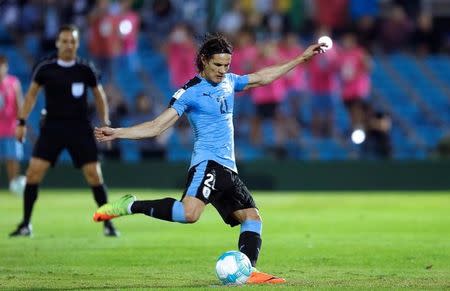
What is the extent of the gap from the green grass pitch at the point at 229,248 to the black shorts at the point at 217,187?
728 mm

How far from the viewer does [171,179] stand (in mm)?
27672

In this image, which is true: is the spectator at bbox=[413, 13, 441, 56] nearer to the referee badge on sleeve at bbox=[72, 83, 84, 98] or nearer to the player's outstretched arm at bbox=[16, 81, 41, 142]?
the referee badge on sleeve at bbox=[72, 83, 84, 98]

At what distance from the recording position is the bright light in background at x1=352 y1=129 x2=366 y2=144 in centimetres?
2770

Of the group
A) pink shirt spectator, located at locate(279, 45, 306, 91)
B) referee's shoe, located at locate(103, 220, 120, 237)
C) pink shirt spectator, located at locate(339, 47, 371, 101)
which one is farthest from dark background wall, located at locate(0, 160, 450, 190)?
referee's shoe, located at locate(103, 220, 120, 237)

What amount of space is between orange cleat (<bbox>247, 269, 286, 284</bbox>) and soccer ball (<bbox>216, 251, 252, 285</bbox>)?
0.31ft

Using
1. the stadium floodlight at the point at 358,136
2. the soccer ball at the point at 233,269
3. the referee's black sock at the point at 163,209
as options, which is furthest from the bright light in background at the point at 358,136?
the soccer ball at the point at 233,269

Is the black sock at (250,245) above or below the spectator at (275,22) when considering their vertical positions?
below

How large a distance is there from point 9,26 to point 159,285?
21571 millimetres

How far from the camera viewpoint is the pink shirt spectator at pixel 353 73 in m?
27.0

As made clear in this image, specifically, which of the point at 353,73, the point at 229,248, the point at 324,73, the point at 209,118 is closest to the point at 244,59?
the point at 324,73

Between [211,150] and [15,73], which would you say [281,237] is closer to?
[211,150]

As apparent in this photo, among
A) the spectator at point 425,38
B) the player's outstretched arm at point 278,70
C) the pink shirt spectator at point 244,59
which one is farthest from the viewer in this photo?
the spectator at point 425,38

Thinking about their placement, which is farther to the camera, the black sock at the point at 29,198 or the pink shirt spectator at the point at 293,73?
the pink shirt spectator at the point at 293,73

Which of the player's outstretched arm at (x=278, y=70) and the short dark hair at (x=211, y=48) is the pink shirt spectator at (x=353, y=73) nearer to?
the player's outstretched arm at (x=278, y=70)
